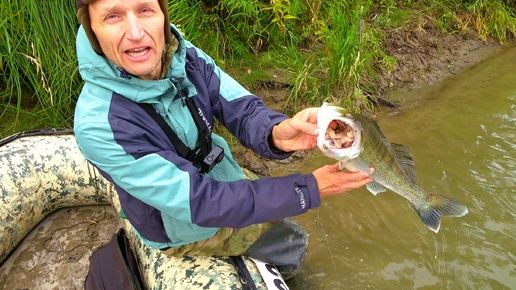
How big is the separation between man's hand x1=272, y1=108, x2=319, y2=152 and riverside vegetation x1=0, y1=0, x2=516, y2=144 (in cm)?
260

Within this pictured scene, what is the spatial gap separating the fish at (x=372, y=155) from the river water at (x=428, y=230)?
1.37 m

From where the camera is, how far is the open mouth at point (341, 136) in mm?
1988

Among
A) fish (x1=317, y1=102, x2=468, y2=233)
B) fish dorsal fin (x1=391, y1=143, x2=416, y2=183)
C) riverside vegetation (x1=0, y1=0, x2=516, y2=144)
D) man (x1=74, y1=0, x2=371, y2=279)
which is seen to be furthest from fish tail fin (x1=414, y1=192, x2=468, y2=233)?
riverside vegetation (x1=0, y1=0, x2=516, y2=144)

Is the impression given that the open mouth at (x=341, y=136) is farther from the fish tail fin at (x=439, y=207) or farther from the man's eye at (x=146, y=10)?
the man's eye at (x=146, y=10)

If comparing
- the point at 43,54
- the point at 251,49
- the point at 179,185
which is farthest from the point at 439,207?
the point at 43,54

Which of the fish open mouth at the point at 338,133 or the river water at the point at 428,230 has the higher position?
the fish open mouth at the point at 338,133

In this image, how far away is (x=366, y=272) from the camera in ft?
12.3

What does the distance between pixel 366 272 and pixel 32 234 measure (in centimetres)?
303

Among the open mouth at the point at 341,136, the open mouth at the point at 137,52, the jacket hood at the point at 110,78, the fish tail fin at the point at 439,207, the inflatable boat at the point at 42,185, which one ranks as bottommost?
the inflatable boat at the point at 42,185

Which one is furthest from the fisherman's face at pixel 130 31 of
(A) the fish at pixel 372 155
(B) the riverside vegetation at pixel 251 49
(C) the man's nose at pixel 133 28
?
(B) the riverside vegetation at pixel 251 49

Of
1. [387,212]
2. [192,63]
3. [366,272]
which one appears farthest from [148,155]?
[387,212]

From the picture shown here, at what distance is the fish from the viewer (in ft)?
6.43

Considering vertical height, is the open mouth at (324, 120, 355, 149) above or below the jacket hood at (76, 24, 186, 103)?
above

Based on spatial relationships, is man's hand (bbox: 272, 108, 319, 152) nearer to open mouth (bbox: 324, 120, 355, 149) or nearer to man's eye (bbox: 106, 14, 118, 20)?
open mouth (bbox: 324, 120, 355, 149)
